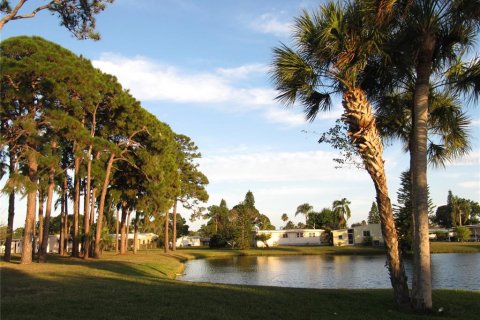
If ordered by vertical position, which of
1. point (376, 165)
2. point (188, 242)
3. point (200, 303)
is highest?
point (376, 165)

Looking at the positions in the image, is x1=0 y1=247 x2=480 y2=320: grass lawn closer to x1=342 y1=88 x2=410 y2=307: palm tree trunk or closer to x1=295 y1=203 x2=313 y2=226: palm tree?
x1=342 y1=88 x2=410 y2=307: palm tree trunk

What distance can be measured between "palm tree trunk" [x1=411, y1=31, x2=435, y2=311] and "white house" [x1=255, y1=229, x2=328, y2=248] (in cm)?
6162

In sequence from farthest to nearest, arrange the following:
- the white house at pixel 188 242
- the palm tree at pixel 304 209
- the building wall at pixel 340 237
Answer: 1. the palm tree at pixel 304 209
2. the white house at pixel 188 242
3. the building wall at pixel 340 237

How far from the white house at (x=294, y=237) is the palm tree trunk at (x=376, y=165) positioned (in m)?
60.9

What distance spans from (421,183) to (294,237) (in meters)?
64.9

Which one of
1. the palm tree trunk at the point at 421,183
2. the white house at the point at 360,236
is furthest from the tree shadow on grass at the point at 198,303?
the white house at the point at 360,236

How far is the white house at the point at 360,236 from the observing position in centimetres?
6216

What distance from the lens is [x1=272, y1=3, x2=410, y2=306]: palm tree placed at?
9.93m

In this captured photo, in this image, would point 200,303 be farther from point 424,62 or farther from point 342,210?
point 342,210

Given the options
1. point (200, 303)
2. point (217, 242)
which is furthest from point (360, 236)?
point (200, 303)

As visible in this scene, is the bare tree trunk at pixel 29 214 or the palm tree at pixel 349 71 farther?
the bare tree trunk at pixel 29 214

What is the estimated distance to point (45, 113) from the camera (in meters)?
22.4

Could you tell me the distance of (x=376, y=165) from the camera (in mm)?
10406

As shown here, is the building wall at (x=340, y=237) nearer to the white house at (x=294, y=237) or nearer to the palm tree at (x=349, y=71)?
the white house at (x=294, y=237)
